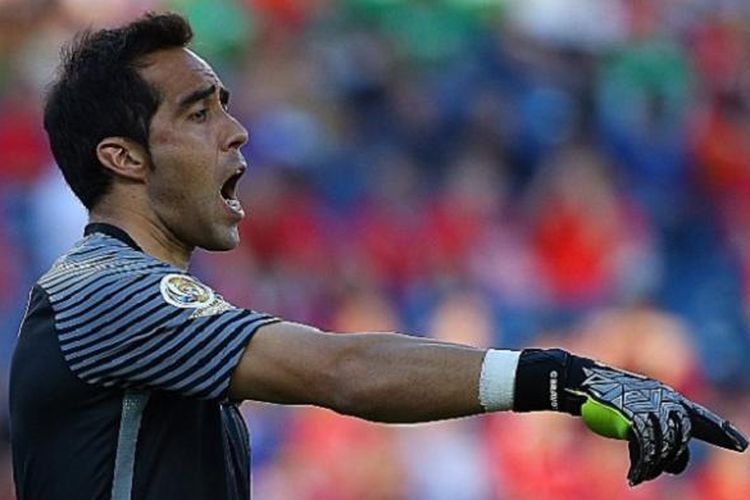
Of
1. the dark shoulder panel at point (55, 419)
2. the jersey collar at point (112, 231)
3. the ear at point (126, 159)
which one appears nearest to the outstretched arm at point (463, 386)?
the dark shoulder panel at point (55, 419)

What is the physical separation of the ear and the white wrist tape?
0.91m

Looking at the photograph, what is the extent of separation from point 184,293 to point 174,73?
0.60 metres

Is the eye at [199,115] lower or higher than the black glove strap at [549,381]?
higher

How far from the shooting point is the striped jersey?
3088 millimetres

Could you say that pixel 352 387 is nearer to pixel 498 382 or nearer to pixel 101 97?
pixel 498 382

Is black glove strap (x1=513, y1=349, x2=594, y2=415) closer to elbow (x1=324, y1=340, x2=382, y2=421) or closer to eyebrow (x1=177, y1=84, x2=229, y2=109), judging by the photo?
elbow (x1=324, y1=340, x2=382, y2=421)

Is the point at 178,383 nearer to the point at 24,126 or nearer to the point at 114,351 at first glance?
the point at 114,351


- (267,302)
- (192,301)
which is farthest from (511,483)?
(192,301)

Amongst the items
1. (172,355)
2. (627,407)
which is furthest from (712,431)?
(172,355)

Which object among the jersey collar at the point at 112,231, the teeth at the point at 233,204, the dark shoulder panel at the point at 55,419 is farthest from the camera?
the teeth at the point at 233,204

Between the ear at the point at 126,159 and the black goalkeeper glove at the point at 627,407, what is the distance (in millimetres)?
946

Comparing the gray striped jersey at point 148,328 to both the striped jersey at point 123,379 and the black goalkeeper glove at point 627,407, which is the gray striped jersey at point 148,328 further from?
the black goalkeeper glove at point 627,407

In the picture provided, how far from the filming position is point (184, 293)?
3.14m

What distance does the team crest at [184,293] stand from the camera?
10.2ft
